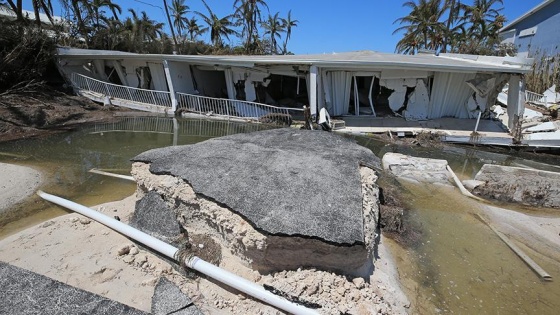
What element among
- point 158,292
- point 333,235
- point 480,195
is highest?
point 333,235

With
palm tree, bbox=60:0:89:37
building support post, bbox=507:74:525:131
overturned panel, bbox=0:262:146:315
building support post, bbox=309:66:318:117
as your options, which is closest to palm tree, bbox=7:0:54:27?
palm tree, bbox=60:0:89:37

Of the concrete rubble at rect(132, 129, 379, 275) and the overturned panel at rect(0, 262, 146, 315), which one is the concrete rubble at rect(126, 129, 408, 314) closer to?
the concrete rubble at rect(132, 129, 379, 275)

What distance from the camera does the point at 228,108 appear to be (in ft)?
46.2

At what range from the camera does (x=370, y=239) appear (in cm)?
373

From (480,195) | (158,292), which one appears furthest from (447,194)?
(158,292)

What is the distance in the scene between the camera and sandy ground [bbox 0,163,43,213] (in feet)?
19.2

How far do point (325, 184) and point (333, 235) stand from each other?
107 centimetres

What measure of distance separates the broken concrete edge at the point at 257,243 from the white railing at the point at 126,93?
39.6 ft

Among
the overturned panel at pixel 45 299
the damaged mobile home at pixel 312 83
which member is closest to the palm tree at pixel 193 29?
the damaged mobile home at pixel 312 83

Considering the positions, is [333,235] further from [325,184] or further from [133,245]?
[133,245]

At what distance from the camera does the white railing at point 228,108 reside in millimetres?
13342

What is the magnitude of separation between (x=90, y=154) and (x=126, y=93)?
313 inches

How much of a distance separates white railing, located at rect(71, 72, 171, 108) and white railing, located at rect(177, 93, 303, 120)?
1.29m

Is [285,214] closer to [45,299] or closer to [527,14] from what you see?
[45,299]
